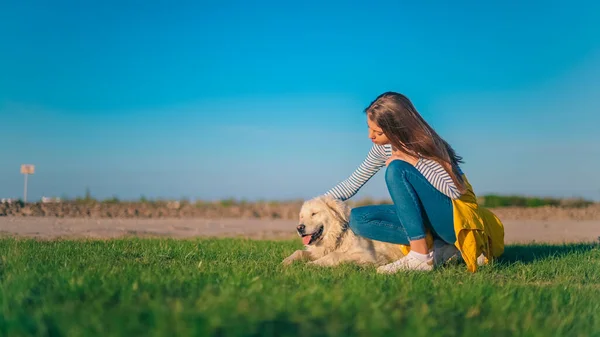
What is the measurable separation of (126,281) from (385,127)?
3109 millimetres

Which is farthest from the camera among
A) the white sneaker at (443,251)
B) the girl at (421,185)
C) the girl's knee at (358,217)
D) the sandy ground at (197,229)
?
the sandy ground at (197,229)

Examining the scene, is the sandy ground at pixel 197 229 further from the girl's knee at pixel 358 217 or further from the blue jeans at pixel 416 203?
the blue jeans at pixel 416 203

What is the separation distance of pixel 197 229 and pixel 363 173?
648 centimetres

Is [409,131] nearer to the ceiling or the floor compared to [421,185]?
nearer to the ceiling

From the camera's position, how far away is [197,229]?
12.5m

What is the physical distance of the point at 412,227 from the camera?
20.2ft

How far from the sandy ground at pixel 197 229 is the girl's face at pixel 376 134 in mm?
5516

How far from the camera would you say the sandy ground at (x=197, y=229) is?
1051cm

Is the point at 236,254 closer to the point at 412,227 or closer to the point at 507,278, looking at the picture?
the point at 412,227

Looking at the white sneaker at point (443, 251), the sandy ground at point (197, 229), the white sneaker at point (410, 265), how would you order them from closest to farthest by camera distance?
the white sneaker at point (410, 265), the white sneaker at point (443, 251), the sandy ground at point (197, 229)

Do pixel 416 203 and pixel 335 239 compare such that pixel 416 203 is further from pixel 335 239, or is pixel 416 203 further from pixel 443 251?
pixel 335 239

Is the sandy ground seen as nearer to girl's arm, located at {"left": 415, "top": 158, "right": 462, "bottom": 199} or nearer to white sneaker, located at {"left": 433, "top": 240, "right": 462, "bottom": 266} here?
white sneaker, located at {"left": 433, "top": 240, "right": 462, "bottom": 266}

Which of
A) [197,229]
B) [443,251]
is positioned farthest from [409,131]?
[197,229]

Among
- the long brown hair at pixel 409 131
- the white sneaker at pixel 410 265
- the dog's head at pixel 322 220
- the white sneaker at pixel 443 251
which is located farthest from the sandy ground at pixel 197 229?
the long brown hair at pixel 409 131
